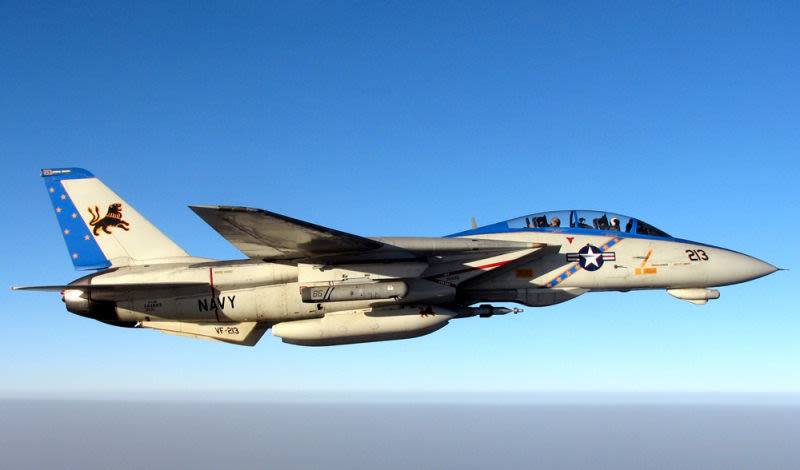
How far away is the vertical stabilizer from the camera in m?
12.3

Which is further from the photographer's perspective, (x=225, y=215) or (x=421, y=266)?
(x=421, y=266)

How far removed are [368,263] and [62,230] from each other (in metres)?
7.54

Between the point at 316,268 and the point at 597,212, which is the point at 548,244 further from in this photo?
the point at 316,268

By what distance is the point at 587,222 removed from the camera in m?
11.3

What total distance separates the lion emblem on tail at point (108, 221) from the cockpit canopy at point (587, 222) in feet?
29.4

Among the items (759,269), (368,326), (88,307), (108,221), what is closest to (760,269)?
(759,269)

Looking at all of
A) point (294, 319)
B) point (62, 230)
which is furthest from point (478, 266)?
point (62, 230)

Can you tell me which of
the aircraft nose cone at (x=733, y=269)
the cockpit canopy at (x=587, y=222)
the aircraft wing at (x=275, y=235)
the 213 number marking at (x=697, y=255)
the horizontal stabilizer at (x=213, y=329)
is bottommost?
the horizontal stabilizer at (x=213, y=329)

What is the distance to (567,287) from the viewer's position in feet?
36.0

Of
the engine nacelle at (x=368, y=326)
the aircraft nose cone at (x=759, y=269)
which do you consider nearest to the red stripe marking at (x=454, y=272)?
the engine nacelle at (x=368, y=326)

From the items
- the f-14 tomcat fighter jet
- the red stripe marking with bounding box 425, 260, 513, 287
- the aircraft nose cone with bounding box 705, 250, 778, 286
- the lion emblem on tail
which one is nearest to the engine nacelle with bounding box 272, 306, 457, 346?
the f-14 tomcat fighter jet

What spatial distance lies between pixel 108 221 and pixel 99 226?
0.22 metres

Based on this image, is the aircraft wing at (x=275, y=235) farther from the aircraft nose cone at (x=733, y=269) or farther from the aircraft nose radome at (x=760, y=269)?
the aircraft nose radome at (x=760, y=269)

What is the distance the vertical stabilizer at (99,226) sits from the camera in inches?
486
